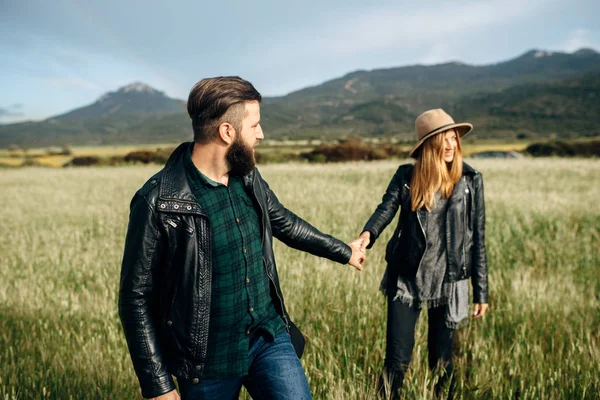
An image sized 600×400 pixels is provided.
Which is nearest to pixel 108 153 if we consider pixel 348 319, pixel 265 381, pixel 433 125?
pixel 348 319

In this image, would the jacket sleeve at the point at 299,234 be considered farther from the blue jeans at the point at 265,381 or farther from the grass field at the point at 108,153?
the grass field at the point at 108,153

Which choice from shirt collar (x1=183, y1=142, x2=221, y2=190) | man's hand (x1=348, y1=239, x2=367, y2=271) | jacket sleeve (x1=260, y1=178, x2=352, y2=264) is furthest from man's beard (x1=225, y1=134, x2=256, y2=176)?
man's hand (x1=348, y1=239, x2=367, y2=271)

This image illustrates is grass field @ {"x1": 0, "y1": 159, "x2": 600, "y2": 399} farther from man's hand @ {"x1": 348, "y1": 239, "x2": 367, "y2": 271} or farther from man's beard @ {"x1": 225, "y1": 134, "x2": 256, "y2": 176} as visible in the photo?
man's beard @ {"x1": 225, "y1": 134, "x2": 256, "y2": 176}

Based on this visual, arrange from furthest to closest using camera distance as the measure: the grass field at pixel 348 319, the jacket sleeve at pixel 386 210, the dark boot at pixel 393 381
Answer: the jacket sleeve at pixel 386 210, the grass field at pixel 348 319, the dark boot at pixel 393 381

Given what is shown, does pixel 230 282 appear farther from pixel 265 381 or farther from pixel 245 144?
pixel 245 144

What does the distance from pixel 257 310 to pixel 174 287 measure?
0.42 m

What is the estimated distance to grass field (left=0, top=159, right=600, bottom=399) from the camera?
3036 millimetres

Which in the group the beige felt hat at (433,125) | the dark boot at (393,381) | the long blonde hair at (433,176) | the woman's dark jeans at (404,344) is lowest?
the dark boot at (393,381)

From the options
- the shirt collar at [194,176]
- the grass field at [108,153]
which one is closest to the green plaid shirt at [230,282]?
the shirt collar at [194,176]

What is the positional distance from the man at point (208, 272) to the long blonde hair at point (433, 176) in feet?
4.62

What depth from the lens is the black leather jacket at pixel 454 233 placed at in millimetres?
3068

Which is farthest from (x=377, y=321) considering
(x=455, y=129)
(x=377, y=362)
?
(x=455, y=129)

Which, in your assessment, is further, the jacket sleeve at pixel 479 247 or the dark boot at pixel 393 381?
the jacket sleeve at pixel 479 247

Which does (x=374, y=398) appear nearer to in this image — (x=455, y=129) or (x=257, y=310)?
(x=257, y=310)
